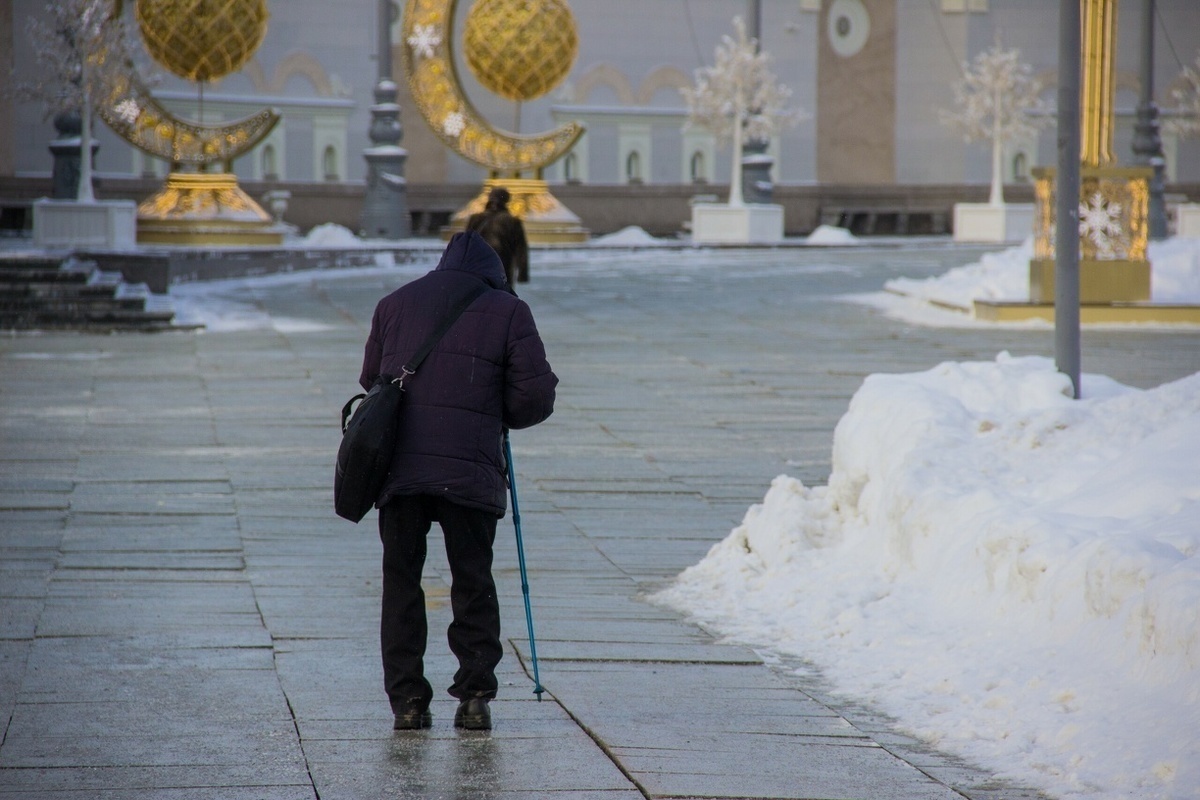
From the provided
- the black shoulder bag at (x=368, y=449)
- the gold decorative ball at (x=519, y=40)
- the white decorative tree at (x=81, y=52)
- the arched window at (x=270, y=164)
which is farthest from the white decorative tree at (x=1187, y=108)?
the black shoulder bag at (x=368, y=449)

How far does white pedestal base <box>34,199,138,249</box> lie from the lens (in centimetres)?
2173

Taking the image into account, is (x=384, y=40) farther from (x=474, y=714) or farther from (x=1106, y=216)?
(x=474, y=714)

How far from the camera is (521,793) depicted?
4.45m

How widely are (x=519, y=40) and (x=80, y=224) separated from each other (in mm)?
9974

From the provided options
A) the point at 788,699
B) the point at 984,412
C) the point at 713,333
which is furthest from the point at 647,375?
the point at 788,699

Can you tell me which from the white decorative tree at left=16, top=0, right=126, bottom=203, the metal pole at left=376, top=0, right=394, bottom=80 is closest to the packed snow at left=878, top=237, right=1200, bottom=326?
the white decorative tree at left=16, top=0, right=126, bottom=203

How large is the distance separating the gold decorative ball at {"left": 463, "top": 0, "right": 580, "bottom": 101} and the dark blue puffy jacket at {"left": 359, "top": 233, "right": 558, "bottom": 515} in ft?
82.4

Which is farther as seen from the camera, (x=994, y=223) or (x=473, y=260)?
(x=994, y=223)

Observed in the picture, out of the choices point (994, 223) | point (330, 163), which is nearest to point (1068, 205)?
point (994, 223)

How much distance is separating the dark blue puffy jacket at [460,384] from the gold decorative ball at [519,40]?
25.1 metres

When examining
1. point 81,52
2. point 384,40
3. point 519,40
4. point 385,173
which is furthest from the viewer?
point 385,173

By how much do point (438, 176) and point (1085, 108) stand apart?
23634mm

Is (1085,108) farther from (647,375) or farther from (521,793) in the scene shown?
(521,793)

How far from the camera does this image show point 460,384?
4945 mm
